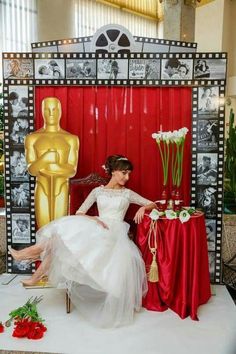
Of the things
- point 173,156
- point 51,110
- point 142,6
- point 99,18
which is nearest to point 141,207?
point 173,156

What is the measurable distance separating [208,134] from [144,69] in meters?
0.99

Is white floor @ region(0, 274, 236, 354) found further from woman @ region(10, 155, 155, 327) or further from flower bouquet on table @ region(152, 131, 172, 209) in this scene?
flower bouquet on table @ region(152, 131, 172, 209)

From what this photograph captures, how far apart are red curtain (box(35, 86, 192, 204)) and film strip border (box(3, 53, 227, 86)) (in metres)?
0.10

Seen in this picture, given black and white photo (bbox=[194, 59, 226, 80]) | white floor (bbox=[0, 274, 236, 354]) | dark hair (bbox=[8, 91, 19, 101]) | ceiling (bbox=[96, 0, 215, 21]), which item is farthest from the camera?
ceiling (bbox=[96, 0, 215, 21])

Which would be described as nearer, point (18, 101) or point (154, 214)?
point (154, 214)

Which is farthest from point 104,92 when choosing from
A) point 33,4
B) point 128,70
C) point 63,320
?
point 33,4

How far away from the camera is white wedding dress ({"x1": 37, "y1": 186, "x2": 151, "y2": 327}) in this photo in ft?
9.87

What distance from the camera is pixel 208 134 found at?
13.1 ft

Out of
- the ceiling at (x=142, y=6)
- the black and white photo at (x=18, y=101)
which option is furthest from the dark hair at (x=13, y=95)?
the ceiling at (x=142, y=6)

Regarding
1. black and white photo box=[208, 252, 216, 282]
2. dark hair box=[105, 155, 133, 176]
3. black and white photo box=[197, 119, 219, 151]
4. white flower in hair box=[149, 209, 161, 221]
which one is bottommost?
black and white photo box=[208, 252, 216, 282]

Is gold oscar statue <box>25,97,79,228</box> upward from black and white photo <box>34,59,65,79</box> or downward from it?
downward

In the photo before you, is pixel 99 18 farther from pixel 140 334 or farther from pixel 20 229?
pixel 140 334

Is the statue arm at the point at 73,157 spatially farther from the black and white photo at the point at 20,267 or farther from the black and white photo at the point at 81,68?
the black and white photo at the point at 20,267

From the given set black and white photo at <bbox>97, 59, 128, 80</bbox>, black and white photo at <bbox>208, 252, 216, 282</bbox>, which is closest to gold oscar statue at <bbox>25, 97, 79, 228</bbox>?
black and white photo at <bbox>97, 59, 128, 80</bbox>
